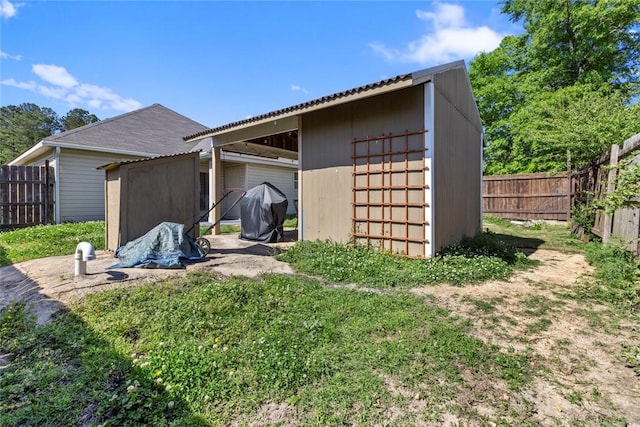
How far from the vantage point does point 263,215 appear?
725 cm

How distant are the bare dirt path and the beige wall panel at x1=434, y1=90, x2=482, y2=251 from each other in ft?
4.89

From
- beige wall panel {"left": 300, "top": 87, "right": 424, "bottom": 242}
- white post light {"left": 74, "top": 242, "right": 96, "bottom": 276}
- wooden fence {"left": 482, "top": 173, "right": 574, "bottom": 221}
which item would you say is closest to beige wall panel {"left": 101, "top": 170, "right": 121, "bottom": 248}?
white post light {"left": 74, "top": 242, "right": 96, "bottom": 276}

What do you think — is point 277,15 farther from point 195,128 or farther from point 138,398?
point 195,128

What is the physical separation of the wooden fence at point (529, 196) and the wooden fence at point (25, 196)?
1585 centimetres

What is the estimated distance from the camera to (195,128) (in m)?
15.8

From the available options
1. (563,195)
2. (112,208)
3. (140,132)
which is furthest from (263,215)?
(563,195)

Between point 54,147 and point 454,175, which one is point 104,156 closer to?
point 54,147

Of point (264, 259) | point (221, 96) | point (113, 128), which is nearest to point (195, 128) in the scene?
point (113, 128)

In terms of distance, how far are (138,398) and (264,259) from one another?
344 centimetres

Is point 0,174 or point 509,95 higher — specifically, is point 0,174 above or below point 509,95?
below

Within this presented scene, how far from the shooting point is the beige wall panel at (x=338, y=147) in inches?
201

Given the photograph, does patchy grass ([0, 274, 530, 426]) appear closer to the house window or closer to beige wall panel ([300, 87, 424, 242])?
beige wall panel ([300, 87, 424, 242])

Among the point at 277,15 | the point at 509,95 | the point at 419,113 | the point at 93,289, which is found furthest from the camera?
the point at 509,95

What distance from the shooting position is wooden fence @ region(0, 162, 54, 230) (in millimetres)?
8797
